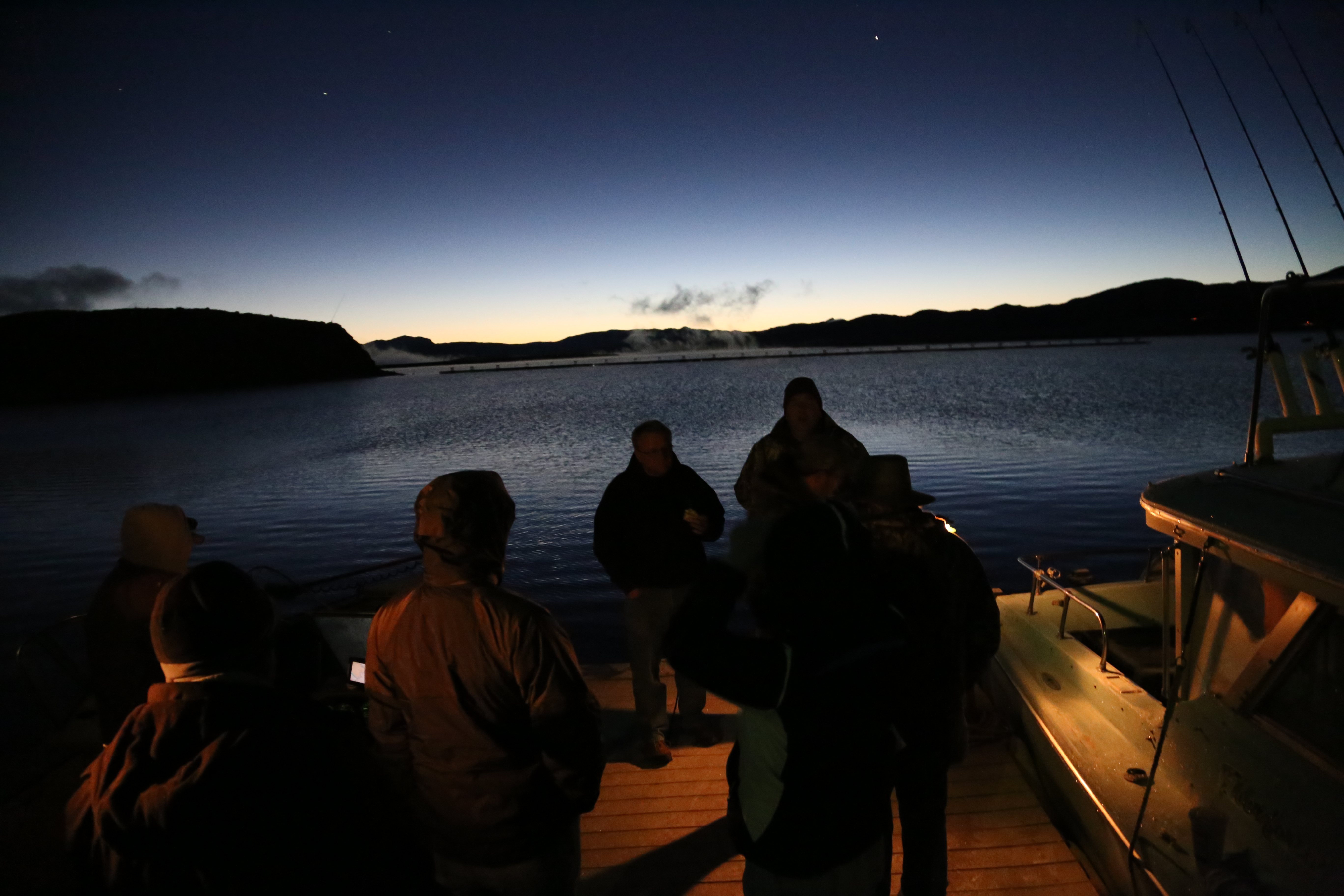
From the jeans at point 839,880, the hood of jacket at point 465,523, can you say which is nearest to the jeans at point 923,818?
the jeans at point 839,880

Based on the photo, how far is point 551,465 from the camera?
930 inches

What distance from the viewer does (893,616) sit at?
178 cm

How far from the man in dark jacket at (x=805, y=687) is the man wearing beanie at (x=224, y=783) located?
84cm

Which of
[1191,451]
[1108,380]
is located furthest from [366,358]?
[1191,451]

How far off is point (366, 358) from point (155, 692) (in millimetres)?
185532

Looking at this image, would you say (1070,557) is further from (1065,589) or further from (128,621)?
(128,621)

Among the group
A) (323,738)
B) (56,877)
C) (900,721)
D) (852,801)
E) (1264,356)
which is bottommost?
(56,877)

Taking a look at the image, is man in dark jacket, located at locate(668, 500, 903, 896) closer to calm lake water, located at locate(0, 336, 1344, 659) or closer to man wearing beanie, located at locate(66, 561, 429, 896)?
man wearing beanie, located at locate(66, 561, 429, 896)

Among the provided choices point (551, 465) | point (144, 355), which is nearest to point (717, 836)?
point (551, 465)

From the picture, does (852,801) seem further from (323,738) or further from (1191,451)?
(1191,451)

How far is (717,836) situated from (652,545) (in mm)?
1630

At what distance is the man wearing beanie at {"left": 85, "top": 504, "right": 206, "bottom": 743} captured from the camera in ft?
8.70

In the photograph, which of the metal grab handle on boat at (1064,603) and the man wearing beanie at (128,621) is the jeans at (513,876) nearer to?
the man wearing beanie at (128,621)

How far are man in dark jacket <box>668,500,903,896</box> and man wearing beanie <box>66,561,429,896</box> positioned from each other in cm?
84
